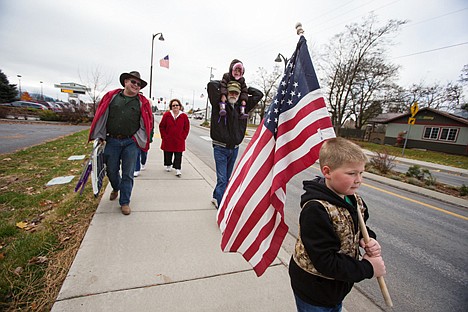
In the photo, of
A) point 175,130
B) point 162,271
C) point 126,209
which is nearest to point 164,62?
point 175,130

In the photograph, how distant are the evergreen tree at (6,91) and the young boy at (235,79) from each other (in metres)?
44.2

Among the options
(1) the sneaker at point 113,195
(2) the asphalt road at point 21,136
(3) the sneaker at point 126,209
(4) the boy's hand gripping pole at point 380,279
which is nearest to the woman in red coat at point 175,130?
(1) the sneaker at point 113,195

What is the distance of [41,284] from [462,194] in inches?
382

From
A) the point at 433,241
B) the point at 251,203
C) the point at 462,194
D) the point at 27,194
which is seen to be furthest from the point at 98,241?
the point at 462,194

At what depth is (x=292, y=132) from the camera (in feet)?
5.46

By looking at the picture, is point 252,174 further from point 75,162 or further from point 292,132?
point 75,162

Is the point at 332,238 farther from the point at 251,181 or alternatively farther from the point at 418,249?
the point at 418,249

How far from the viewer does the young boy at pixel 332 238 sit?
115 cm

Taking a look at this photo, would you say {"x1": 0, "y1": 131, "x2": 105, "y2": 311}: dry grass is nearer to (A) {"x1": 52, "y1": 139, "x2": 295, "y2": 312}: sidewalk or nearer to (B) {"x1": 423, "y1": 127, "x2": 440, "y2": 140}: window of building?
(A) {"x1": 52, "y1": 139, "x2": 295, "y2": 312}: sidewalk

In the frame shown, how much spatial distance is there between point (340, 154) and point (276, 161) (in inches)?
19.4

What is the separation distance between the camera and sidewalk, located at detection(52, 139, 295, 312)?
186 cm

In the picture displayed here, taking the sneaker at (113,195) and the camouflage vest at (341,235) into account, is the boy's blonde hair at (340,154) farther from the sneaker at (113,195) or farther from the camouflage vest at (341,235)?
the sneaker at (113,195)

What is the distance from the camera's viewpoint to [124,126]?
3248 millimetres

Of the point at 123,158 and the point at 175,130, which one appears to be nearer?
the point at 123,158
